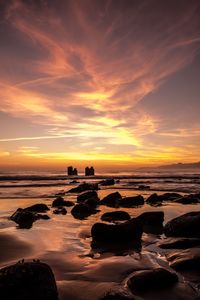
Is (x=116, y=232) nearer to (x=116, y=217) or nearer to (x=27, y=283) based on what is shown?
(x=116, y=217)

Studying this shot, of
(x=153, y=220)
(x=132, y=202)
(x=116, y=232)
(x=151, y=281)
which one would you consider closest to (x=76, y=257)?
(x=116, y=232)

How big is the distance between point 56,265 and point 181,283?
2452 millimetres

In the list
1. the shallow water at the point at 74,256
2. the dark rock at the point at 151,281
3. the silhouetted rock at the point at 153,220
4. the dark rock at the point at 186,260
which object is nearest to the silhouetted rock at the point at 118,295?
the shallow water at the point at 74,256

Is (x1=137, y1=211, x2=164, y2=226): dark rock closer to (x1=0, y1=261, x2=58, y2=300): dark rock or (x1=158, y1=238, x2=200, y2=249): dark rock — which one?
(x1=158, y1=238, x2=200, y2=249): dark rock

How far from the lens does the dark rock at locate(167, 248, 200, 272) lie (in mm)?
5879

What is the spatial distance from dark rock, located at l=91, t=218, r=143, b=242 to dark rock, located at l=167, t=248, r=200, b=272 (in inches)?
82.9

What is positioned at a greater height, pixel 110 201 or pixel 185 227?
pixel 110 201

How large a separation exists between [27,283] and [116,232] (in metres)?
4.67

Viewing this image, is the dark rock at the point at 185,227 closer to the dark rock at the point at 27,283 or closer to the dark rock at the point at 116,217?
the dark rock at the point at 116,217

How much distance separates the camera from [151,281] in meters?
4.96

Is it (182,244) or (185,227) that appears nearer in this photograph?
(182,244)

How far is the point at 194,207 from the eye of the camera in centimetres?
1565

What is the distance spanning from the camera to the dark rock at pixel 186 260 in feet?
19.3

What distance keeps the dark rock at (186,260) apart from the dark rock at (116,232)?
2.10 metres
